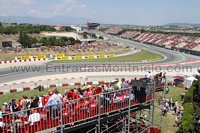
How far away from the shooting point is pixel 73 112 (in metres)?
12.2

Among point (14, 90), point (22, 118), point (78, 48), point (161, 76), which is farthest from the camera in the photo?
point (78, 48)

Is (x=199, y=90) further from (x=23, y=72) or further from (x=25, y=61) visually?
(x=25, y=61)

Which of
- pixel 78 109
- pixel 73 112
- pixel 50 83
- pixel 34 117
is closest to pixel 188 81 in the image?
pixel 50 83

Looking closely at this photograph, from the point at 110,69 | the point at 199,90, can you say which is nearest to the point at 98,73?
the point at 110,69

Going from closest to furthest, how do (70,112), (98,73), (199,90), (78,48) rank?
(70,112), (199,90), (98,73), (78,48)

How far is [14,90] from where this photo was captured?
30078mm

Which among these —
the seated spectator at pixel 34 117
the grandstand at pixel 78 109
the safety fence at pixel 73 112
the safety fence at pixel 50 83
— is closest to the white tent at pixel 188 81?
the safety fence at pixel 50 83

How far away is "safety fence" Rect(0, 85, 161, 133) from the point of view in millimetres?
10914

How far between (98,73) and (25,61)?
2103 cm

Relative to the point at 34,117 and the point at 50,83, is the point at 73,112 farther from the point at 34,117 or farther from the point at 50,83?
the point at 50,83

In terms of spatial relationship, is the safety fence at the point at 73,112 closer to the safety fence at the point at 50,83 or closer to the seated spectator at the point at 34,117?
the seated spectator at the point at 34,117

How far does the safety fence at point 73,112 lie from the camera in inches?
430

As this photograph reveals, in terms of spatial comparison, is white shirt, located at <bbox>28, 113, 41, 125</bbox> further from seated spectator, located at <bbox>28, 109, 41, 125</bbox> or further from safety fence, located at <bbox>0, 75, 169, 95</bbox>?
safety fence, located at <bbox>0, 75, 169, 95</bbox>

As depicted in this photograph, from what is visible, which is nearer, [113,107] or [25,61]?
[113,107]
